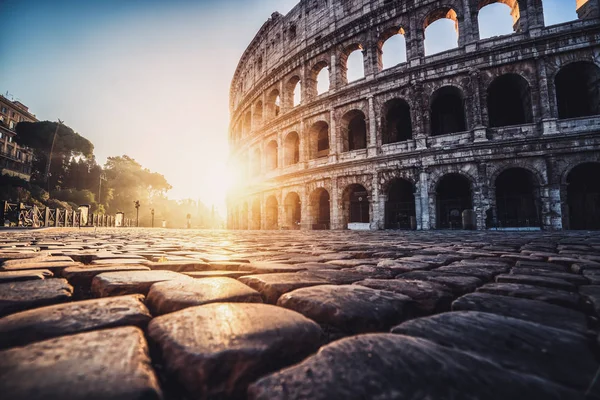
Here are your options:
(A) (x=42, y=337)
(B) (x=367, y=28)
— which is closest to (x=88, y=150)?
(B) (x=367, y=28)

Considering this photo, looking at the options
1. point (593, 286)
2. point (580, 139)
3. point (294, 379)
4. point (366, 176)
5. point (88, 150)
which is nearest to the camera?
point (294, 379)

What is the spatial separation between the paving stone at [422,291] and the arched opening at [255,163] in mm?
19623

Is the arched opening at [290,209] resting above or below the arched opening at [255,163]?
below

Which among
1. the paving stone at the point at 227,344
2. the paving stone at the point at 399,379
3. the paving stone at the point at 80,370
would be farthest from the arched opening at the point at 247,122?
the paving stone at the point at 399,379

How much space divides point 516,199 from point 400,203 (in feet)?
16.3

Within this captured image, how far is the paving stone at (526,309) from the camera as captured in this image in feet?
2.60

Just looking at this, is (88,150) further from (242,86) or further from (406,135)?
(406,135)

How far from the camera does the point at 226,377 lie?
492mm

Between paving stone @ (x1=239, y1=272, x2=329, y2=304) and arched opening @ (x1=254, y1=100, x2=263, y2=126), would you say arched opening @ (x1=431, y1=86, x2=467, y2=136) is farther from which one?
paving stone @ (x1=239, y1=272, x2=329, y2=304)

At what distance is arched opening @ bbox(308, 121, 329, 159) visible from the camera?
52.8 ft

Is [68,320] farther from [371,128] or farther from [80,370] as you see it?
[371,128]

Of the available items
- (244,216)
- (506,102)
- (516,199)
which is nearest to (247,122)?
(244,216)

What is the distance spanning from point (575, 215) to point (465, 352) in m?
16.2

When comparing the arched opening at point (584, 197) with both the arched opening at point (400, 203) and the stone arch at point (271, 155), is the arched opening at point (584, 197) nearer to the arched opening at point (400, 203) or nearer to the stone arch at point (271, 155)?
the arched opening at point (400, 203)
